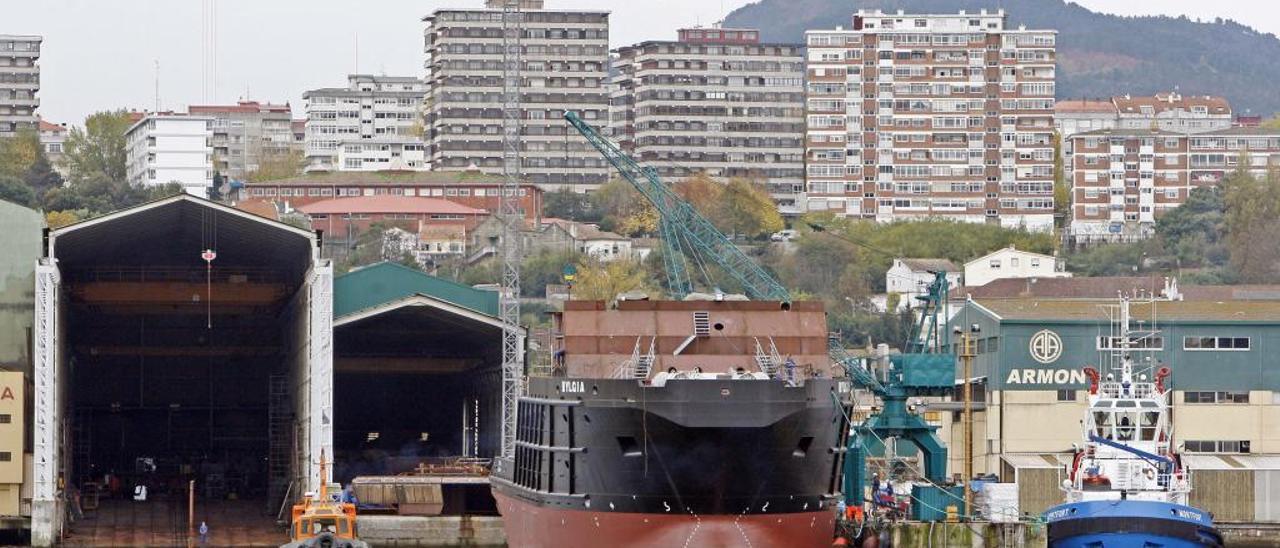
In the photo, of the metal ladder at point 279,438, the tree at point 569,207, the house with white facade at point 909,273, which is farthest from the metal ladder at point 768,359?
the tree at point 569,207

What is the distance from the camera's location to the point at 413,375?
277 feet

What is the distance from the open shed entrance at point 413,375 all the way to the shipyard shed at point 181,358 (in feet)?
7.75

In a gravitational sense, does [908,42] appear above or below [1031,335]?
above

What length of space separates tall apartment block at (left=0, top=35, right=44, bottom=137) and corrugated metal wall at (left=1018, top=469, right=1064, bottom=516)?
134458 mm

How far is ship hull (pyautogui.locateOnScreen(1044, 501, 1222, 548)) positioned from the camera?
54.0 metres

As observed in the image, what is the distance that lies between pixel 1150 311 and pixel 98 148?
123854 millimetres

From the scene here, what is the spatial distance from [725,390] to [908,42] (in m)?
118

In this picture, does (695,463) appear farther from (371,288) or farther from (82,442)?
(82,442)

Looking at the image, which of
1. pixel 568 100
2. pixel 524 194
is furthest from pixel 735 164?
pixel 524 194

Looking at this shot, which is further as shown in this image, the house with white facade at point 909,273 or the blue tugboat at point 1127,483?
the house with white facade at point 909,273

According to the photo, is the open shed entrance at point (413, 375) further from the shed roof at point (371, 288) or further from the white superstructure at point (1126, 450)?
the white superstructure at point (1126, 450)

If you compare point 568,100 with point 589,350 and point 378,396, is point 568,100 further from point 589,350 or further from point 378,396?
point 589,350

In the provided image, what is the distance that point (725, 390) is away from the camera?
174ft

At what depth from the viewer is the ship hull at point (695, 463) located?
53.1 metres
